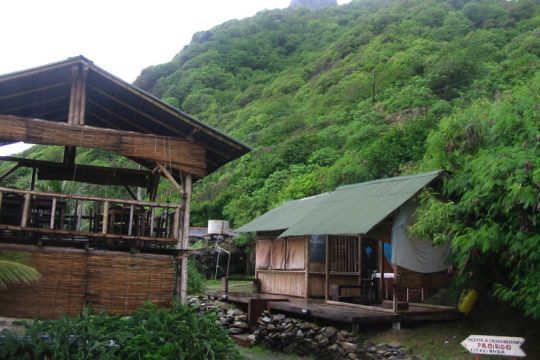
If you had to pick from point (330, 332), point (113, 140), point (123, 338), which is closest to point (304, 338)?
point (330, 332)

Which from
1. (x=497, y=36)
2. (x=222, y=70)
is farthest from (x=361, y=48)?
(x=222, y=70)

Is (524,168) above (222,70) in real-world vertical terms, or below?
below

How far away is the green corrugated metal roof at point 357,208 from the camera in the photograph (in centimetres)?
1348

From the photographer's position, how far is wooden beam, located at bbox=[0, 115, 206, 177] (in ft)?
36.1

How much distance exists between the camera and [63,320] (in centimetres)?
942

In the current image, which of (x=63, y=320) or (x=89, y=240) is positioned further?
(x=89, y=240)

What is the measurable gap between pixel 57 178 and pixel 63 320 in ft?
20.3

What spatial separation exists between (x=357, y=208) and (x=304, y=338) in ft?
12.8

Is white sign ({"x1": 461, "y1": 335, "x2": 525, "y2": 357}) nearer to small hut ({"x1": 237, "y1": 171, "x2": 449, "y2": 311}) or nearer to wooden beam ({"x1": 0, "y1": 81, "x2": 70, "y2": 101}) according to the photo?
small hut ({"x1": 237, "y1": 171, "x2": 449, "y2": 311})

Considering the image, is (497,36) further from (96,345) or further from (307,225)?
(96,345)

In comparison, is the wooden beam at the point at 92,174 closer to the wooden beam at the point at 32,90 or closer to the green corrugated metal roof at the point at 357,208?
the wooden beam at the point at 32,90

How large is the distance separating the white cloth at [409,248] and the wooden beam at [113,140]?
16.8 feet

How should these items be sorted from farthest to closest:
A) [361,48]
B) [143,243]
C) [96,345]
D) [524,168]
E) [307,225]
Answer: [361,48], [307,225], [143,243], [524,168], [96,345]

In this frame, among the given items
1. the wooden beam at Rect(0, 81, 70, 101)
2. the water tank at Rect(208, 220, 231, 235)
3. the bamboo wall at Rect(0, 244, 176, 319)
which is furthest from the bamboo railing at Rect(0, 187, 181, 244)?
the water tank at Rect(208, 220, 231, 235)
